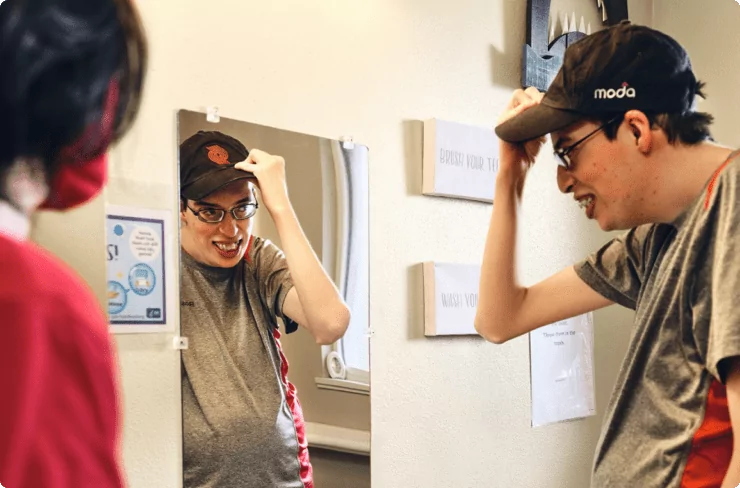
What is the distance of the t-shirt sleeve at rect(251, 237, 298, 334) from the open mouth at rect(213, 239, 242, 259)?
1.0 inches

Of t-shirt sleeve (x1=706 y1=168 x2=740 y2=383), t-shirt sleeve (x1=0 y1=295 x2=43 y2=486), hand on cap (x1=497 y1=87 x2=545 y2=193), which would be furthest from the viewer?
hand on cap (x1=497 y1=87 x2=545 y2=193)

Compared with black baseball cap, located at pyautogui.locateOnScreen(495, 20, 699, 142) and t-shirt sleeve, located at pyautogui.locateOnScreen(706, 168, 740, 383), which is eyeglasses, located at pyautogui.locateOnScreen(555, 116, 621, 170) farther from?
t-shirt sleeve, located at pyautogui.locateOnScreen(706, 168, 740, 383)

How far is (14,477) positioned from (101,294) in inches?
22.4

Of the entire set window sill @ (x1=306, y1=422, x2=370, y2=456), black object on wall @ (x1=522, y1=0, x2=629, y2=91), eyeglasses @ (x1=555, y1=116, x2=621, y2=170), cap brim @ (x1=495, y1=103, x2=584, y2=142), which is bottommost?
window sill @ (x1=306, y1=422, x2=370, y2=456)

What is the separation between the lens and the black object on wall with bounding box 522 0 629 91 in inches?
72.4

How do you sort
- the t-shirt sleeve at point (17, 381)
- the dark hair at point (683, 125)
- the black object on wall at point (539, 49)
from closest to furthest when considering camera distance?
the t-shirt sleeve at point (17, 381)
the dark hair at point (683, 125)
the black object on wall at point (539, 49)

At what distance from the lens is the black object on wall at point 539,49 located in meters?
1.84

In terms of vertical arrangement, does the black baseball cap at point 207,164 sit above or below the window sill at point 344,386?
above

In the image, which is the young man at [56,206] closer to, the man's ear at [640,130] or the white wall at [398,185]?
the white wall at [398,185]

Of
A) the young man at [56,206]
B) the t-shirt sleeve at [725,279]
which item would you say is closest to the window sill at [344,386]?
the t-shirt sleeve at [725,279]

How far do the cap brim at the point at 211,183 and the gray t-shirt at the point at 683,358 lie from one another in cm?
63

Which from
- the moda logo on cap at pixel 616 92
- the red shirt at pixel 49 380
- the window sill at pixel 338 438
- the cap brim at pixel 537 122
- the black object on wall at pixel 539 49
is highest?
the black object on wall at pixel 539 49

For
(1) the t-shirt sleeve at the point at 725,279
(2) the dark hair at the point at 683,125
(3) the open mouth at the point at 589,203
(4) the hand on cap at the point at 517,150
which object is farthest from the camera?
(4) the hand on cap at the point at 517,150

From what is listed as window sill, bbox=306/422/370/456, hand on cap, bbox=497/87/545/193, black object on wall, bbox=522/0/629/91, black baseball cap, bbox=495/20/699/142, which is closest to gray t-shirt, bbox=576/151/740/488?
black baseball cap, bbox=495/20/699/142
